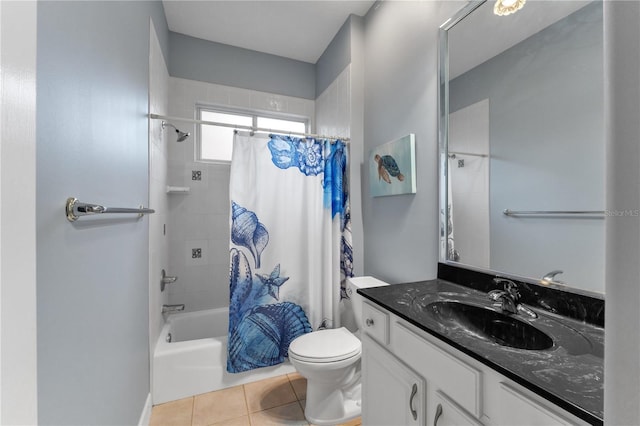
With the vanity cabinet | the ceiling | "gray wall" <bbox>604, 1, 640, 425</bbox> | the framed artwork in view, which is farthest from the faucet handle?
the ceiling

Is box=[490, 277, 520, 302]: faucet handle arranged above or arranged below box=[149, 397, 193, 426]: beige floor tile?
above

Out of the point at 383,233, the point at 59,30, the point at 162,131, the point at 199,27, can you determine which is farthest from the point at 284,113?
the point at 59,30

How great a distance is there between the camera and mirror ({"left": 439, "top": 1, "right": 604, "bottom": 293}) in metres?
0.91

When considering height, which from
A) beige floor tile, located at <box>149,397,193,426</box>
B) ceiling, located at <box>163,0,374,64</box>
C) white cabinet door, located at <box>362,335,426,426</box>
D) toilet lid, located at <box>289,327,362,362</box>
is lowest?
beige floor tile, located at <box>149,397,193,426</box>

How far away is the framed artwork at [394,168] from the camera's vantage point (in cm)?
163

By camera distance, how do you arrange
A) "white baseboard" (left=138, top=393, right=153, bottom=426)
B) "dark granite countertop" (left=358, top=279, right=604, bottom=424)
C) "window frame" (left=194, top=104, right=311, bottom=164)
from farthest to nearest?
"window frame" (left=194, top=104, right=311, bottom=164)
"white baseboard" (left=138, top=393, right=153, bottom=426)
"dark granite countertop" (left=358, top=279, right=604, bottom=424)

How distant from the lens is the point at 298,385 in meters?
1.87

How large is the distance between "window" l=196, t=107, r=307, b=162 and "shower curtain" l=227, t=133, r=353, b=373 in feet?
2.51

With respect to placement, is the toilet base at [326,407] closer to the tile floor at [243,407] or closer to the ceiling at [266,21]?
the tile floor at [243,407]

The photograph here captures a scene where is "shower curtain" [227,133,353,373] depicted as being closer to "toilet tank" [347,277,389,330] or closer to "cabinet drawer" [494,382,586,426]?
"toilet tank" [347,277,389,330]

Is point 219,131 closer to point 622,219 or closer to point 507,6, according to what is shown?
point 507,6

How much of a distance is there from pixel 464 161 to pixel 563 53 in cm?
52

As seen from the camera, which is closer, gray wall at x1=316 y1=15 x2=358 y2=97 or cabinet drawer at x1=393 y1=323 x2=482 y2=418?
cabinet drawer at x1=393 y1=323 x2=482 y2=418

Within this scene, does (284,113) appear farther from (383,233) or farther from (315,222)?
(383,233)
